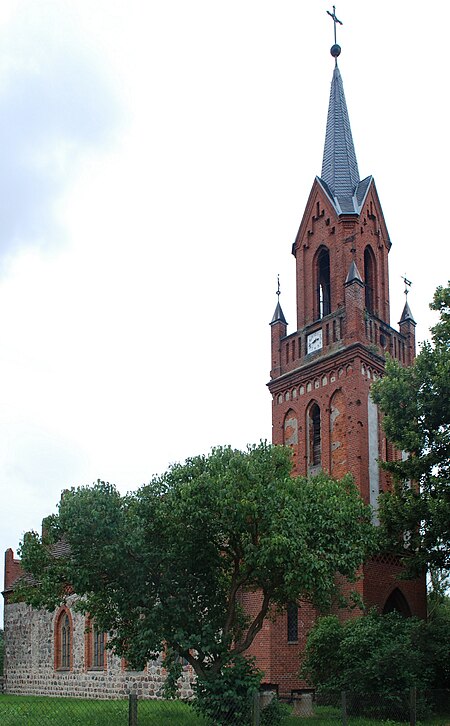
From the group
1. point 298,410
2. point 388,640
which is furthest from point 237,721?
point 298,410

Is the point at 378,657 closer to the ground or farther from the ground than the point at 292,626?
farther from the ground

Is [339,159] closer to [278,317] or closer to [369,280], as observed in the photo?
[369,280]

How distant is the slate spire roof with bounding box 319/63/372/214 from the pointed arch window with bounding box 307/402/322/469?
8532 millimetres

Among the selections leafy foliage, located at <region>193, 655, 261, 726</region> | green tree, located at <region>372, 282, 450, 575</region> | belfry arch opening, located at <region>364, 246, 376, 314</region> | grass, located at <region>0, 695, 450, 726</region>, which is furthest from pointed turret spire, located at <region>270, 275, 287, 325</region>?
leafy foliage, located at <region>193, 655, 261, 726</region>

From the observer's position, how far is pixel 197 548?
16.8 metres

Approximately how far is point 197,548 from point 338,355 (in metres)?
14.9

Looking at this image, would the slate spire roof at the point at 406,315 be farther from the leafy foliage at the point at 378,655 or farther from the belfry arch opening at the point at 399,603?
the leafy foliage at the point at 378,655

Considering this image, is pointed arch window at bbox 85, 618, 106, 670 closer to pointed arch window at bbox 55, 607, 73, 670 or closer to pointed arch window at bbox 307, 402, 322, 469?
pointed arch window at bbox 55, 607, 73, 670

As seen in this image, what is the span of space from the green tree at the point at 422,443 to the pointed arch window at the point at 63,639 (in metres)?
17.3

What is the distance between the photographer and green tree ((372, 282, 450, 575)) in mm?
22719

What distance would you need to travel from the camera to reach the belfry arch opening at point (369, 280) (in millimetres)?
33250

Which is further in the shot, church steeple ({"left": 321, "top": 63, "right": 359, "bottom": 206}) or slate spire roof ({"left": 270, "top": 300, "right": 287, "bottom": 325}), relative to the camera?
church steeple ({"left": 321, "top": 63, "right": 359, "bottom": 206})

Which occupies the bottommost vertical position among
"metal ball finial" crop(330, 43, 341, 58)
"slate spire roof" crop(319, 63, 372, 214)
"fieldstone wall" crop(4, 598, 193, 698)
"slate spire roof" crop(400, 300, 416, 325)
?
"fieldstone wall" crop(4, 598, 193, 698)

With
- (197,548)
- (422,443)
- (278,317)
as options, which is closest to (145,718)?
(197,548)
